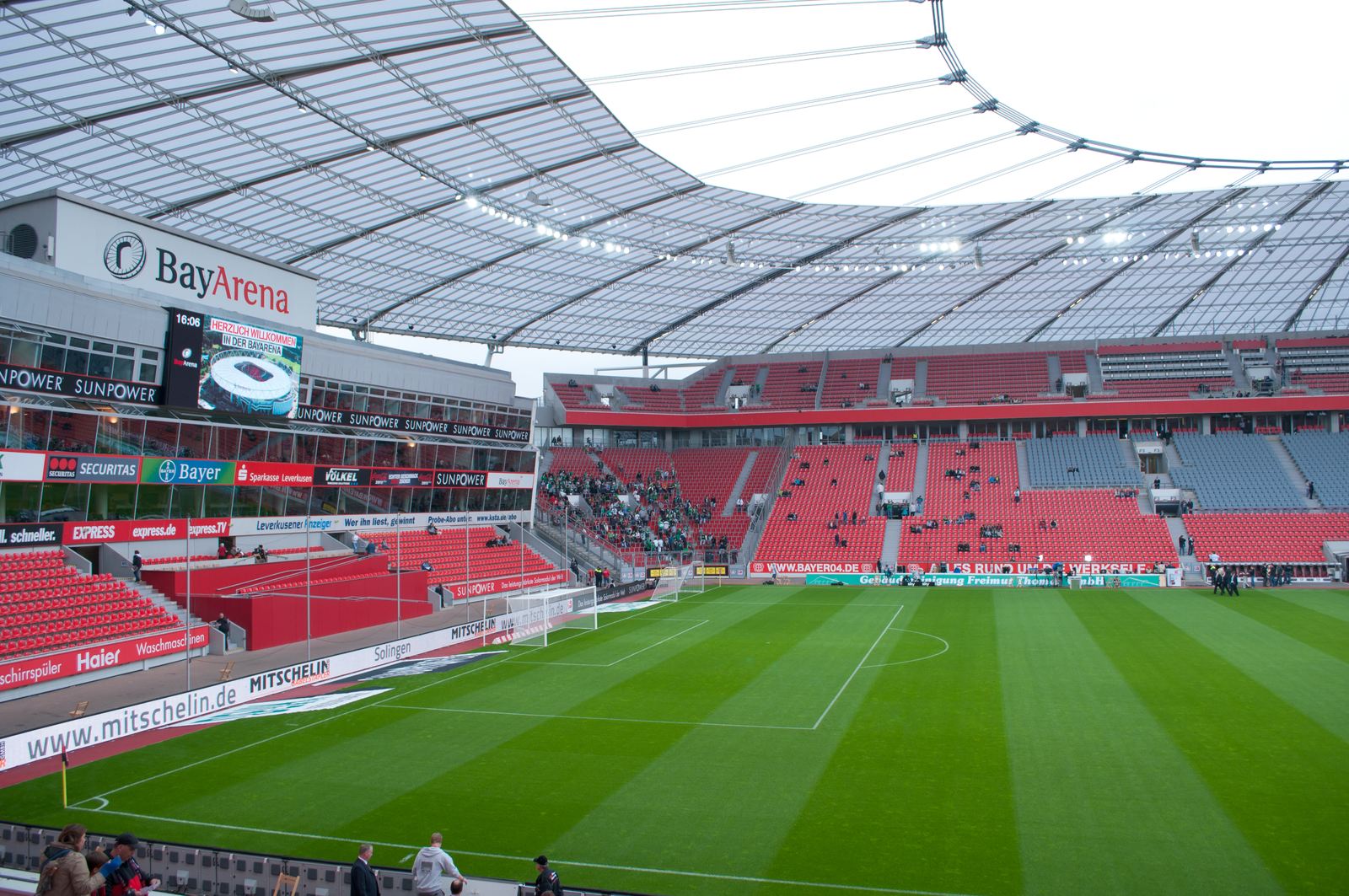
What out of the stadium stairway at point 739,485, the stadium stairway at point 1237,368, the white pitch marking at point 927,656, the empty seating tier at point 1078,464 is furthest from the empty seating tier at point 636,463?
the stadium stairway at point 1237,368

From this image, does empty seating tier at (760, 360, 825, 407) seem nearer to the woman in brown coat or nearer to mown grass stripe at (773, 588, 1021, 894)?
mown grass stripe at (773, 588, 1021, 894)

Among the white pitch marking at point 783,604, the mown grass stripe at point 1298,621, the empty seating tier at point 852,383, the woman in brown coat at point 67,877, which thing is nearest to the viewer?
the woman in brown coat at point 67,877

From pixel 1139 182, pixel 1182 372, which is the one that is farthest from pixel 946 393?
pixel 1139 182

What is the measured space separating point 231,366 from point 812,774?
827 inches

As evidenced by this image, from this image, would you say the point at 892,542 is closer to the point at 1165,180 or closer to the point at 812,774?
the point at 1165,180

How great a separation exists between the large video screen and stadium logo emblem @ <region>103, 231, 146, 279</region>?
1980mm

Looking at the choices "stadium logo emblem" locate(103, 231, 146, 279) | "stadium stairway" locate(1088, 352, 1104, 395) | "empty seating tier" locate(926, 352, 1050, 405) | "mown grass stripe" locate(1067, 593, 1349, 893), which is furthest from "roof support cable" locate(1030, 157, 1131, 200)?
"stadium logo emblem" locate(103, 231, 146, 279)

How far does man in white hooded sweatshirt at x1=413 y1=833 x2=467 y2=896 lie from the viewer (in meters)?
9.24

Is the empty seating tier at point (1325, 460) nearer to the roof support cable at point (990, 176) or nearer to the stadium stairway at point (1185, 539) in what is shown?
the stadium stairway at point (1185, 539)

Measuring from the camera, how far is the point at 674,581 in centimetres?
4647

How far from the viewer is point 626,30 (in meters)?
25.2

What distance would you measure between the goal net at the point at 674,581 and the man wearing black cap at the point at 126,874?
31.5 m

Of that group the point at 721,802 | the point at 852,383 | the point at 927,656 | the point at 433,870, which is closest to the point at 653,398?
the point at 852,383

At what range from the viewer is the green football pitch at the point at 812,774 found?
1104 centimetres
